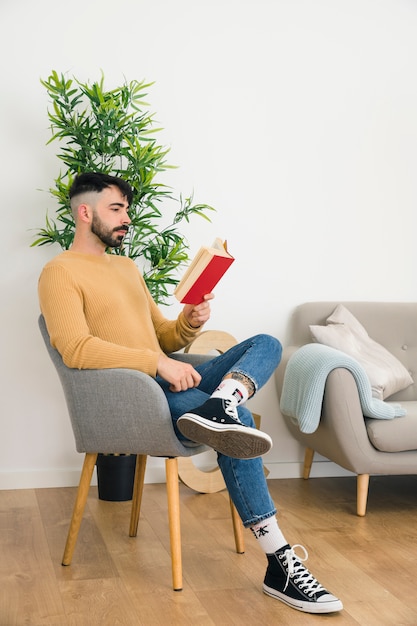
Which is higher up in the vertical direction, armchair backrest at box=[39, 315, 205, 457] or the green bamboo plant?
the green bamboo plant

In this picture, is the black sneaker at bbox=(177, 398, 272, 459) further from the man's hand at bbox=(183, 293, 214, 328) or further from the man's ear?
the man's ear

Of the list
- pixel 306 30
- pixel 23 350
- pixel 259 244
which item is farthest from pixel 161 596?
pixel 306 30

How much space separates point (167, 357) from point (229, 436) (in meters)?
0.46

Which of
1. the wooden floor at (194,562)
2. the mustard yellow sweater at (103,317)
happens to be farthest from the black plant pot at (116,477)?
the mustard yellow sweater at (103,317)

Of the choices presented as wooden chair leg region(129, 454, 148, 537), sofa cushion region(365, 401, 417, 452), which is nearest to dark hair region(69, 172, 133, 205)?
wooden chair leg region(129, 454, 148, 537)

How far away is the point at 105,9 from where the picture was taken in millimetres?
3619

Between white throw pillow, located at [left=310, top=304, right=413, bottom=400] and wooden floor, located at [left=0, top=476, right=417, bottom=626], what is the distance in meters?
0.49

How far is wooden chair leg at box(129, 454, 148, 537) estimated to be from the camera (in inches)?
110

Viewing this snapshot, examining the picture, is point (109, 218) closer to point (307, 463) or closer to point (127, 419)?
point (127, 419)

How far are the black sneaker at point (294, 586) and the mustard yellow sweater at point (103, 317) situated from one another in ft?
2.14

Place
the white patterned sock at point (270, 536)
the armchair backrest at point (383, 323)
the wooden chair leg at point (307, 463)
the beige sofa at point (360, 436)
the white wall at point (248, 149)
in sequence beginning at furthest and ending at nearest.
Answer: the wooden chair leg at point (307, 463) → the armchair backrest at point (383, 323) → the white wall at point (248, 149) → the beige sofa at point (360, 436) → the white patterned sock at point (270, 536)

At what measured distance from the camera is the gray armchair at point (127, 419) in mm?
2330

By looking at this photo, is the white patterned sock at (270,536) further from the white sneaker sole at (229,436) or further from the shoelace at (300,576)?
the white sneaker sole at (229,436)

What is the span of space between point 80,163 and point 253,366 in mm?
1308
